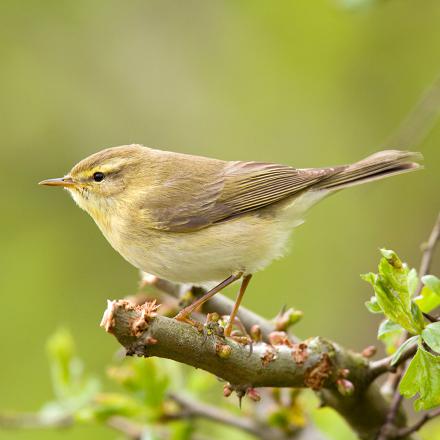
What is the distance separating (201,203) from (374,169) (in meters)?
0.91

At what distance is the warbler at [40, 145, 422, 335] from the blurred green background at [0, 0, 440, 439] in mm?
1960

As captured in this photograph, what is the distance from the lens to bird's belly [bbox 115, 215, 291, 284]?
3398mm

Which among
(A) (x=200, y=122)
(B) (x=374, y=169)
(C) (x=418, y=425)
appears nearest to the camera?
(C) (x=418, y=425)

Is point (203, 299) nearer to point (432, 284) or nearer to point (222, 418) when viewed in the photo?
point (222, 418)

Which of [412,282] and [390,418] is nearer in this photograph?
[412,282]

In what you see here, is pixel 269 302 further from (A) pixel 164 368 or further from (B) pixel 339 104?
(A) pixel 164 368

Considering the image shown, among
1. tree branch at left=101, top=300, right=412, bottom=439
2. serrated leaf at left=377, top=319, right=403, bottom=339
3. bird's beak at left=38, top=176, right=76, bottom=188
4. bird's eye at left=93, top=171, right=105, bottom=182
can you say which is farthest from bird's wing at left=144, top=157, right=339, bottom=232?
serrated leaf at left=377, top=319, right=403, bottom=339

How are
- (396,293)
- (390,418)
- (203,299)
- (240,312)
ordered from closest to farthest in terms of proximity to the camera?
(396,293), (390,418), (203,299), (240,312)

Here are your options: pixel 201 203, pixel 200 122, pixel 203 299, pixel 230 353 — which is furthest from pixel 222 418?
pixel 200 122

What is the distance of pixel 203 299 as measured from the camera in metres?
3.14

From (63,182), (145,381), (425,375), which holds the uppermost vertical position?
(63,182)

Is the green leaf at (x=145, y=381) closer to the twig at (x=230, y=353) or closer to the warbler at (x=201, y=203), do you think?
the warbler at (x=201, y=203)

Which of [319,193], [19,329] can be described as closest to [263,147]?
[19,329]

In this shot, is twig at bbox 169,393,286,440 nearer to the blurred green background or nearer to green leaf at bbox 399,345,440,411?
green leaf at bbox 399,345,440,411
